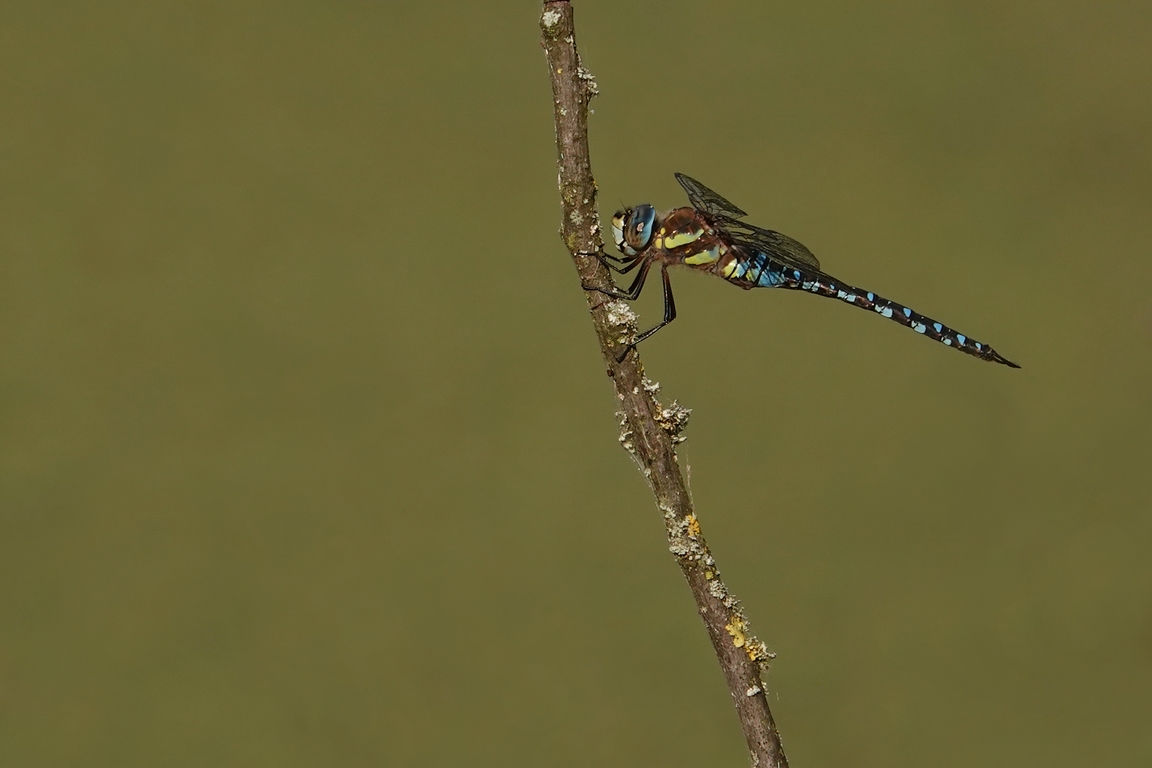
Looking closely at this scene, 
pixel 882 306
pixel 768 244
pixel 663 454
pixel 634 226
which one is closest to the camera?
pixel 663 454

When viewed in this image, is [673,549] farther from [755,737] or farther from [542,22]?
[542,22]

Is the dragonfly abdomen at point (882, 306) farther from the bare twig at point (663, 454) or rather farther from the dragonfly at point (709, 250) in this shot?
the bare twig at point (663, 454)

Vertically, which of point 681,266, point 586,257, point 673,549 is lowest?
point 673,549

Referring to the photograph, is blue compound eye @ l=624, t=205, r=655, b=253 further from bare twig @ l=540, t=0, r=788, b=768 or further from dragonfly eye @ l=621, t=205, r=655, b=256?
bare twig @ l=540, t=0, r=788, b=768

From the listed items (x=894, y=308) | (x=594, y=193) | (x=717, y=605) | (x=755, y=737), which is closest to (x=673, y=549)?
(x=717, y=605)

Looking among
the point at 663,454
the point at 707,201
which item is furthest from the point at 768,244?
the point at 663,454

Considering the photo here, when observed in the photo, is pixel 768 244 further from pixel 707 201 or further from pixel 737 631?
pixel 737 631

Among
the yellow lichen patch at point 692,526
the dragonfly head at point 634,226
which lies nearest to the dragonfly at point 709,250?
the dragonfly head at point 634,226
